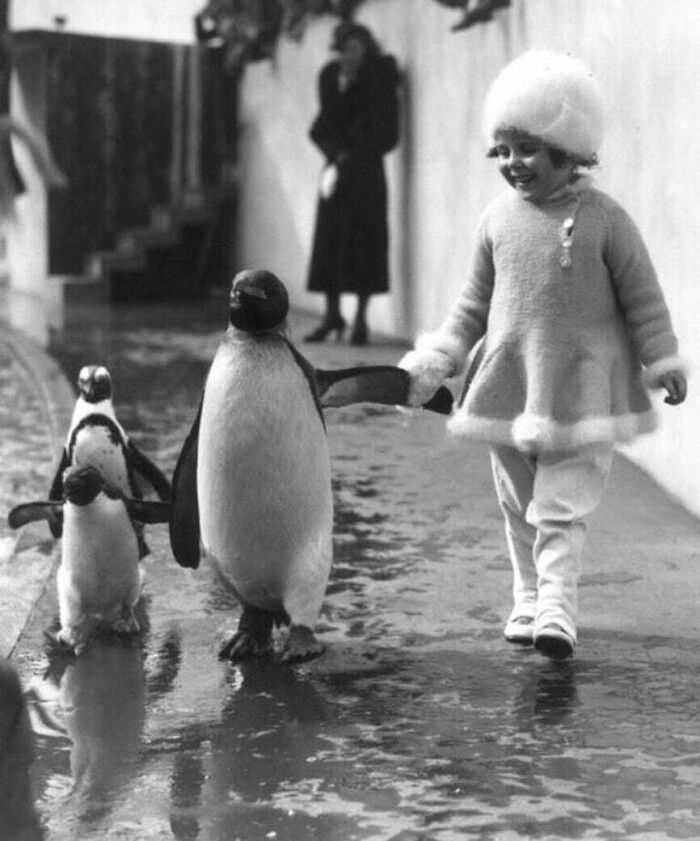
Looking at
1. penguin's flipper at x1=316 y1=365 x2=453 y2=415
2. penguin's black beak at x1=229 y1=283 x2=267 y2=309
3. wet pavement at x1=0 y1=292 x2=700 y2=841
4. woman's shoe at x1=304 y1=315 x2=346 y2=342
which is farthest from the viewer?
woman's shoe at x1=304 y1=315 x2=346 y2=342

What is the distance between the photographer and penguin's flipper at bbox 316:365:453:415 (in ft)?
18.2

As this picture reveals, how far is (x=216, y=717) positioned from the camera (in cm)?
494

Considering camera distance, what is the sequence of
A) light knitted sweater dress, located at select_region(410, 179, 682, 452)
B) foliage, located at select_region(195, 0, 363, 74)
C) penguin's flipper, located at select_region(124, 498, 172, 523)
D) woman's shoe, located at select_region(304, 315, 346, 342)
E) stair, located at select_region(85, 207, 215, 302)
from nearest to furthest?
light knitted sweater dress, located at select_region(410, 179, 682, 452), penguin's flipper, located at select_region(124, 498, 172, 523), woman's shoe, located at select_region(304, 315, 346, 342), foliage, located at select_region(195, 0, 363, 74), stair, located at select_region(85, 207, 215, 302)

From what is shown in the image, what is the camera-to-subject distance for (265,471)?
5324 millimetres

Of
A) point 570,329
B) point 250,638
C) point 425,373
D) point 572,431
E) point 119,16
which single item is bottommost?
point 250,638

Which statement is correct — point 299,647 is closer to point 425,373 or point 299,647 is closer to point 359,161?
point 425,373

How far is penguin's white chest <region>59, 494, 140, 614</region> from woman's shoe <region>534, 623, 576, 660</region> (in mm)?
1211

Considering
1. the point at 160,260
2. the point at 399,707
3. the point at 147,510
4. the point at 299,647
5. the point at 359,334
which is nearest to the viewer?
the point at 399,707

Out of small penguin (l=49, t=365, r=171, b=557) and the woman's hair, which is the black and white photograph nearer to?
small penguin (l=49, t=365, r=171, b=557)

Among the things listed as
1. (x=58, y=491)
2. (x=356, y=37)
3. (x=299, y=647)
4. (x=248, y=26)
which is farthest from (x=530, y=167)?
(x=248, y=26)

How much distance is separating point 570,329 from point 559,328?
29mm

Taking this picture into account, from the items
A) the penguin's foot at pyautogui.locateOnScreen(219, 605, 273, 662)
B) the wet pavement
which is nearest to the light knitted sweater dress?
the wet pavement

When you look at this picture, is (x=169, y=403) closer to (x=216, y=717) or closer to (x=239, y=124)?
(x=216, y=717)

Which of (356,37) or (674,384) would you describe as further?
(356,37)
